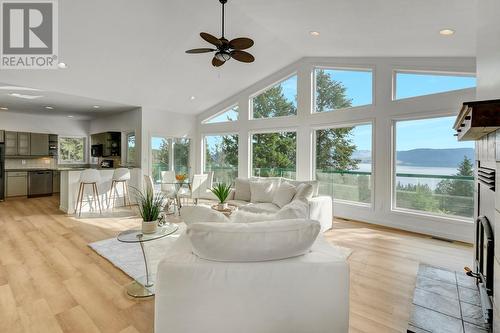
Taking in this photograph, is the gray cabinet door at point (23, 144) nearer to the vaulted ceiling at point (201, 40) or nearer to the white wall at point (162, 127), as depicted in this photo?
the vaulted ceiling at point (201, 40)

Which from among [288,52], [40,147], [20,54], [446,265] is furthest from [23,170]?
[446,265]

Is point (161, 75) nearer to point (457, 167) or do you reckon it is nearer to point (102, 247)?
point (102, 247)

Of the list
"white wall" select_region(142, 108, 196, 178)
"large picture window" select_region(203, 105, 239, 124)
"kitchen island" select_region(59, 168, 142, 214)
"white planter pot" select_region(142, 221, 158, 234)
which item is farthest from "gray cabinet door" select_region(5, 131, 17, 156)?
"white planter pot" select_region(142, 221, 158, 234)

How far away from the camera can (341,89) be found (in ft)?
18.3

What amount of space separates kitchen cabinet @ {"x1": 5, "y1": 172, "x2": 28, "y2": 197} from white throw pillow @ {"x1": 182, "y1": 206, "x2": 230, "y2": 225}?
8.34 meters

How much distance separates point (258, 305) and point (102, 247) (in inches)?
119

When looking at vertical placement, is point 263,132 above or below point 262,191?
above

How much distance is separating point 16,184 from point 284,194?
8062 millimetres

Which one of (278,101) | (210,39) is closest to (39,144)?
(278,101)

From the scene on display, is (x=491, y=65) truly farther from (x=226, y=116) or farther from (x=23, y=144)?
(x=23, y=144)

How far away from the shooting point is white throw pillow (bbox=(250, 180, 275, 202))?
4.75m

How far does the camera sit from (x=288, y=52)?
570 centimetres

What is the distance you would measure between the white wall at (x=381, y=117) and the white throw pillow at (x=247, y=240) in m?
3.99

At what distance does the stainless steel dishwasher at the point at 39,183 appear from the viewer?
297 inches
